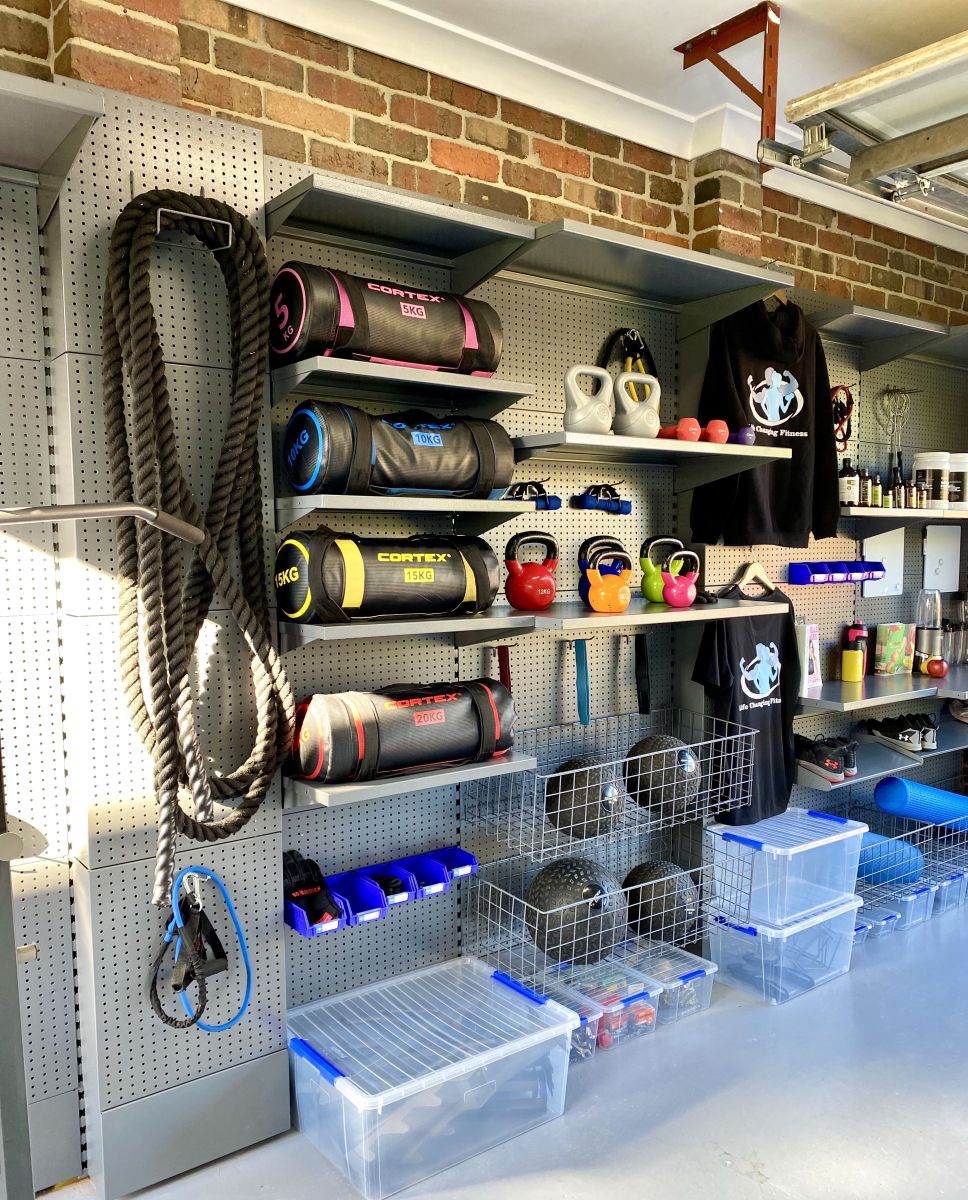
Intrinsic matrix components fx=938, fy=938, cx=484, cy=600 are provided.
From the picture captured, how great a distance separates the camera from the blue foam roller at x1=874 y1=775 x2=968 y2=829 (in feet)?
12.6

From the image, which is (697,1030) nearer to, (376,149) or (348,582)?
(348,582)

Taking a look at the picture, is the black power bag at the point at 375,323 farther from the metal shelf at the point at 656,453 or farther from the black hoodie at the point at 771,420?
the black hoodie at the point at 771,420

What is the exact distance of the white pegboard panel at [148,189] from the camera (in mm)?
1982

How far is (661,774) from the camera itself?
2922 millimetres

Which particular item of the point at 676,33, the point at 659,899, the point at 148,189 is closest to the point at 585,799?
the point at 659,899

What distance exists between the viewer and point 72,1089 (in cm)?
216

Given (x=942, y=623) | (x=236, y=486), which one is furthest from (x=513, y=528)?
(x=942, y=623)

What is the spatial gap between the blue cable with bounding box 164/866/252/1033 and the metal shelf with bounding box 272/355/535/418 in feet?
3.72

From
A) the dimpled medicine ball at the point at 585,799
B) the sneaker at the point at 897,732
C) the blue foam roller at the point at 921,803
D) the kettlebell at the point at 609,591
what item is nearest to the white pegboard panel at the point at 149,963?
the dimpled medicine ball at the point at 585,799

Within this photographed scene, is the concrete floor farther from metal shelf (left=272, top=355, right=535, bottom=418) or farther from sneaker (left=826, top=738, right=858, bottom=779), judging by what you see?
metal shelf (left=272, top=355, right=535, bottom=418)

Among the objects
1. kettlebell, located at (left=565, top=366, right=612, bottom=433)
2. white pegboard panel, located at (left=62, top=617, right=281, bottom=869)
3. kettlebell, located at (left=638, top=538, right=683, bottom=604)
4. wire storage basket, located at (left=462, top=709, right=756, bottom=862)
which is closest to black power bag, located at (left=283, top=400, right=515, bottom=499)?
kettlebell, located at (left=565, top=366, right=612, bottom=433)

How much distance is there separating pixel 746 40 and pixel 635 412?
3.82 feet

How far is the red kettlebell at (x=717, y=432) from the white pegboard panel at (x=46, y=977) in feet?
7.15

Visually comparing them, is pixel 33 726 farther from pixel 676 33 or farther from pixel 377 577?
pixel 676 33
